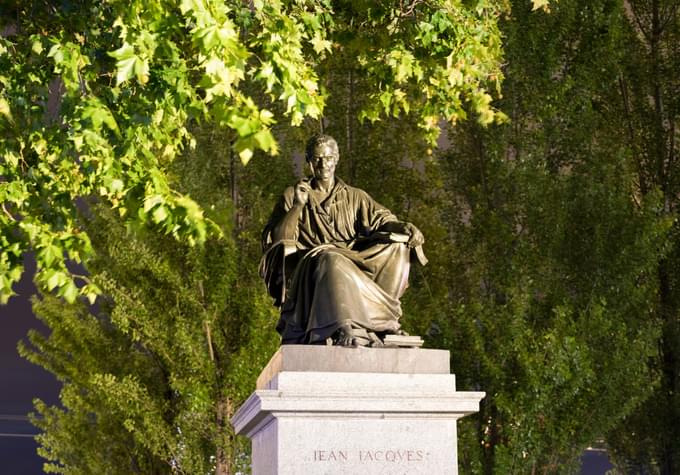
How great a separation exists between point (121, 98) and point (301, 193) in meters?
1.41

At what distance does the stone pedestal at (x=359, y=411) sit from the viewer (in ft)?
19.9

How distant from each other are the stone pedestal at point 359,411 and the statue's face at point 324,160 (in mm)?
1512

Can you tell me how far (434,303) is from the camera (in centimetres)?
1330

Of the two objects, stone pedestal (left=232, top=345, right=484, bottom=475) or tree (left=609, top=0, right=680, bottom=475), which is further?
tree (left=609, top=0, right=680, bottom=475)

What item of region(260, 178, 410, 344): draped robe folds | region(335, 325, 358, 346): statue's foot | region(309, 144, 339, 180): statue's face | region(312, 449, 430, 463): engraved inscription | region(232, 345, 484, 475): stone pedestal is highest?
region(309, 144, 339, 180): statue's face

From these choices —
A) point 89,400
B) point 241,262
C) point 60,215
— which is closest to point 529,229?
point 241,262

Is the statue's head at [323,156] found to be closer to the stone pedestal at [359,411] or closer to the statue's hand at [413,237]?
the statue's hand at [413,237]

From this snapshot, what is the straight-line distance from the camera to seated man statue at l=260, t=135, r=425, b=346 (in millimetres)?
6566

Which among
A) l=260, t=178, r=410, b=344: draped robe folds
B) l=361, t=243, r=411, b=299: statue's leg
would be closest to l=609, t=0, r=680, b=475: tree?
l=260, t=178, r=410, b=344: draped robe folds

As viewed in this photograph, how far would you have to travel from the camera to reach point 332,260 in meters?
6.66

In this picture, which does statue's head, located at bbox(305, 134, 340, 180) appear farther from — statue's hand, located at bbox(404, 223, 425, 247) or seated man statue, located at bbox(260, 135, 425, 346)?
statue's hand, located at bbox(404, 223, 425, 247)

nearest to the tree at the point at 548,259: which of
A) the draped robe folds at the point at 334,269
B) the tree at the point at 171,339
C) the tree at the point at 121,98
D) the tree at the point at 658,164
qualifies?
the tree at the point at 658,164

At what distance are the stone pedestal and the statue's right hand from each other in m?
1.25

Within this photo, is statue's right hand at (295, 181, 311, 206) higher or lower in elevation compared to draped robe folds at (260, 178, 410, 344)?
higher
